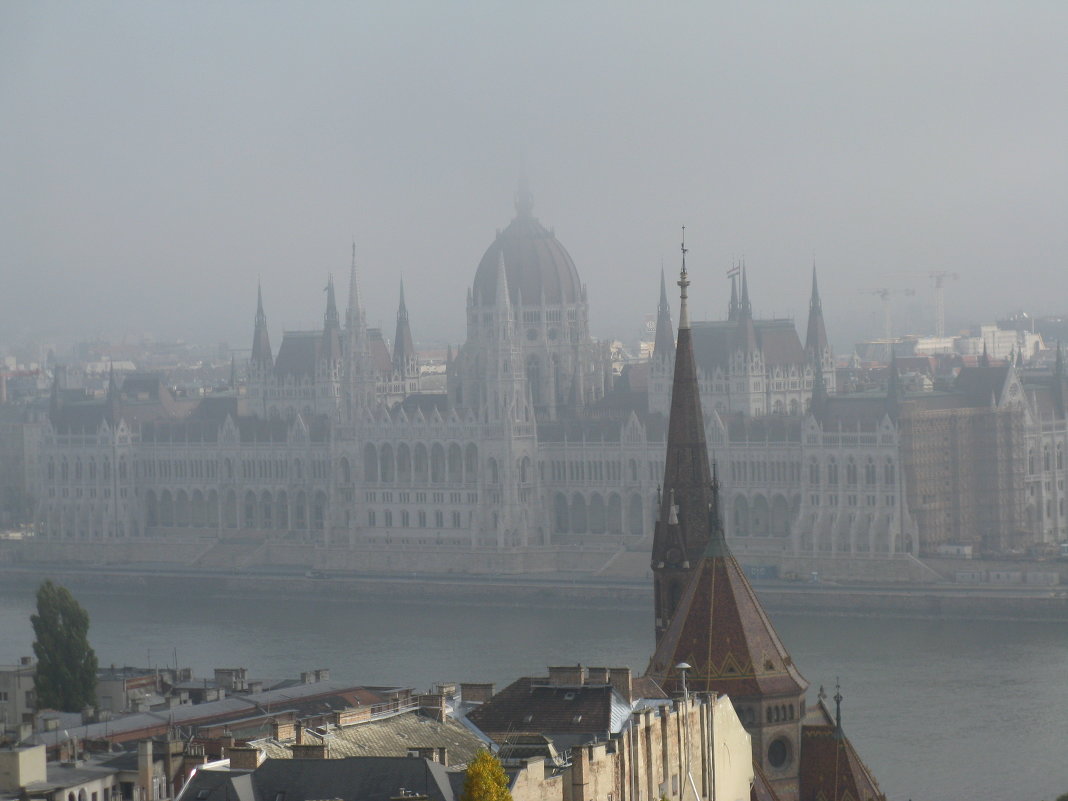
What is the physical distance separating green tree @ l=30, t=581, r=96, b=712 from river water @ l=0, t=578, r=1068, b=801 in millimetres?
9133

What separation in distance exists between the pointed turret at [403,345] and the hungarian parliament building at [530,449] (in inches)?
3.5

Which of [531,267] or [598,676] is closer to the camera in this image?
[598,676]

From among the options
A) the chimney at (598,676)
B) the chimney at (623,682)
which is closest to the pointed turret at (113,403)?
the chimney at (598,676)

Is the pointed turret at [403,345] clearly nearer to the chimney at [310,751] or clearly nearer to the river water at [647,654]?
the river water at [647,654]

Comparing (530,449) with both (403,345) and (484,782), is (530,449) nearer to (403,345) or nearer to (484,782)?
(403,345)

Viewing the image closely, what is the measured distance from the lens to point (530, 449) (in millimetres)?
84875

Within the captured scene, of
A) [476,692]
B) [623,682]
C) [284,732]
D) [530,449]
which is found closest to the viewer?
[284,732]

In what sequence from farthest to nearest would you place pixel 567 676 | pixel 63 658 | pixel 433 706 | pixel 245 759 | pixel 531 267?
pixel 531 267 < pixel 63 658 < pixel 567 676 < pixel 433 706 < pixel 245 759

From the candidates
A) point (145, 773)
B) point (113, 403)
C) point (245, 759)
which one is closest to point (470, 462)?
point (113, 403)

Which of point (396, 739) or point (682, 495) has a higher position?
point (682, 495)

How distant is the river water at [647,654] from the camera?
45250 mm

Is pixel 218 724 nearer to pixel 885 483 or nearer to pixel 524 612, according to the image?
pixel 524 612

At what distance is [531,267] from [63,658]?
175 ft

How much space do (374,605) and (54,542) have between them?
1734 cm
